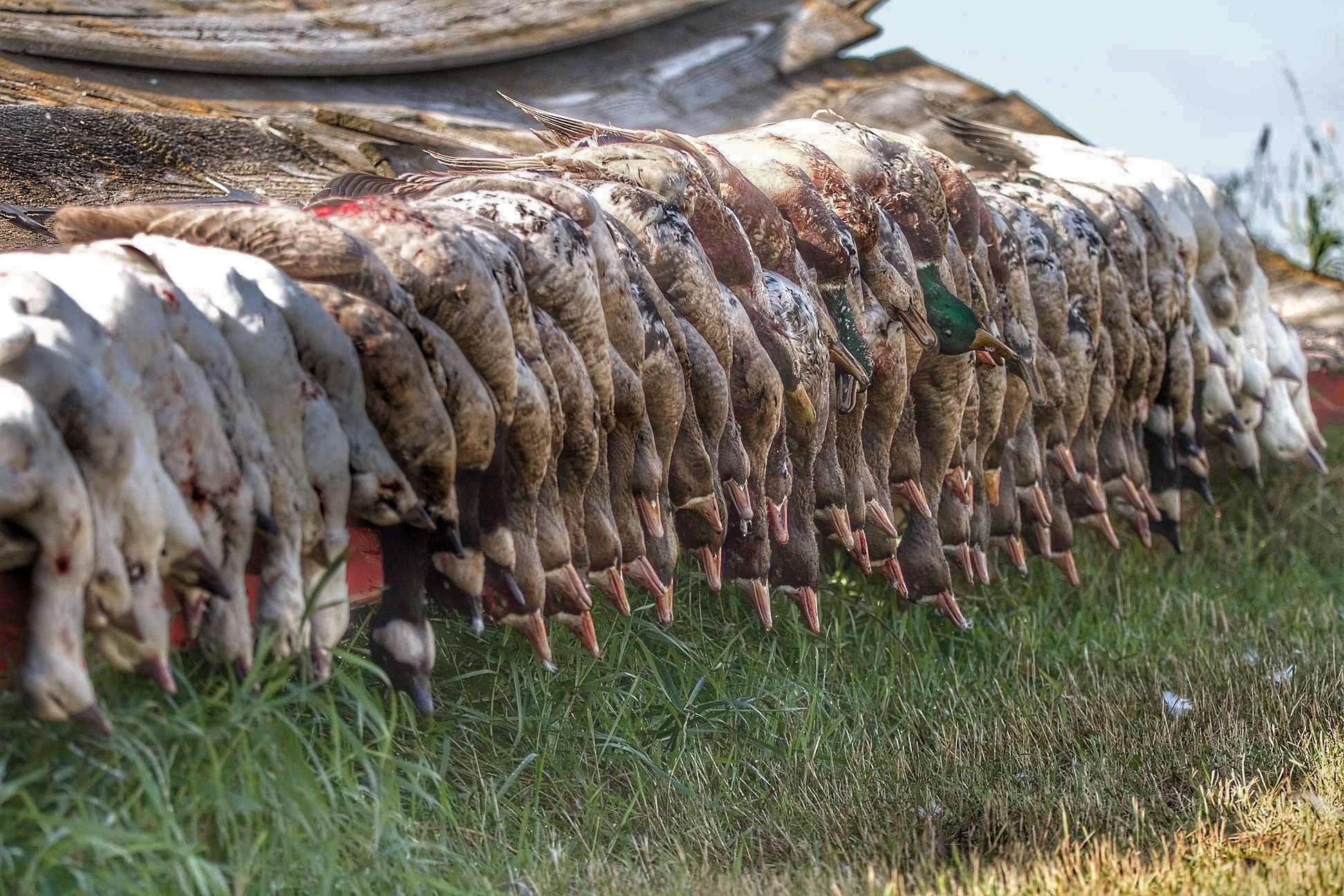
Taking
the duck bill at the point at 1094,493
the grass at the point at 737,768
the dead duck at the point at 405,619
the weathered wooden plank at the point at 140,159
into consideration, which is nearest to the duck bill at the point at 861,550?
the grass at the point at 737,768

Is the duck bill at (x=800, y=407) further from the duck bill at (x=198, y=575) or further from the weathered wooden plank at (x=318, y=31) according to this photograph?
the weathered wooden plank at (x=318, y=31)

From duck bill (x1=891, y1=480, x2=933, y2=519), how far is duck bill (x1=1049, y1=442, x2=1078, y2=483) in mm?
765

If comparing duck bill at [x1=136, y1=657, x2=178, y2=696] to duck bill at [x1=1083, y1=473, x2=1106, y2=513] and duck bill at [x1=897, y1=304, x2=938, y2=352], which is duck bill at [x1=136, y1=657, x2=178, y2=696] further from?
duck bill at [x1=1083, y1=473, x2=1106, y2=513]

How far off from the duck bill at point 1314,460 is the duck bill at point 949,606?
218cm

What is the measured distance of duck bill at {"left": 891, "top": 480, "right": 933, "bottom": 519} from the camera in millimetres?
3768

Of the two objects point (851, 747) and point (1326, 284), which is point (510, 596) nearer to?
point (851, 747)

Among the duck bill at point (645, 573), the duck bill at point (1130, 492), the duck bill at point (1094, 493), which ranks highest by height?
the duck bill at point (645, 573)

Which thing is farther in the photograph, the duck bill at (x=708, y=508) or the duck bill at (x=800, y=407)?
the duck bill at (x=800, y=407)

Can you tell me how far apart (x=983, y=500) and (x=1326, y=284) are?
3.48 meters

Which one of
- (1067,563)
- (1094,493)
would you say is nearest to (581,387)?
(1067,563)

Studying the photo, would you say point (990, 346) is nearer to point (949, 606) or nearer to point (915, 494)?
point (915, 494)

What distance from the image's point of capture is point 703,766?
2.89 metres

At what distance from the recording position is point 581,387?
256 centimetres

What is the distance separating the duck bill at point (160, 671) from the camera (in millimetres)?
1777
